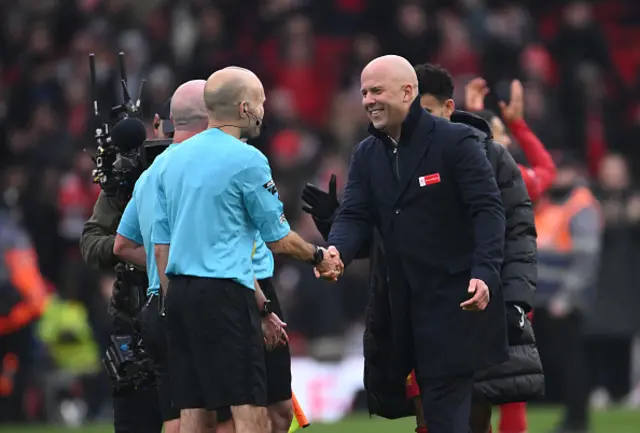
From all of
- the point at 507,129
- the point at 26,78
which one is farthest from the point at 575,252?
the point at 26,78

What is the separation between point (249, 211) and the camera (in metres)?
7.82

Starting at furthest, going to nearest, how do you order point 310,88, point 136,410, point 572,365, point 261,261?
point 310,88 → point 572,365 → point 136,410 → point 261,261

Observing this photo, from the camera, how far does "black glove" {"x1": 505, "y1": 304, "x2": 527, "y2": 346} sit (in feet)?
28.2

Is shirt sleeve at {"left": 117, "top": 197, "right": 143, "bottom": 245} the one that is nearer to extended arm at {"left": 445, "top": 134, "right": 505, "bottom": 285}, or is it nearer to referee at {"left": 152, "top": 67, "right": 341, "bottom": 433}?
referee at {"left": 152, "top": 67, "right": 341, "bottom": 433}

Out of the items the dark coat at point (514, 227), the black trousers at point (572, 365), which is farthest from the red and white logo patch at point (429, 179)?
the black trousers at point (572, 365)

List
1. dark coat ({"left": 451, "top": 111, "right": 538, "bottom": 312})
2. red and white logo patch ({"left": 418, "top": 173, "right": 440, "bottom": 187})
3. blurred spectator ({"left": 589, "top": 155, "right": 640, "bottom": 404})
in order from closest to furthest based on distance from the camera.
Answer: red and white logo patch ({"left": 418, "top": 173, "right": 440, "bottom": 187}) < dark coat ({"left": 451, "top": 111, "right": 538, "bottom": 312}) < blurred spectator ({"left": 589, "top": 155, "right": 640, "bottom": 404})

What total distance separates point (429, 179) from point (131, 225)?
1612 millimetres

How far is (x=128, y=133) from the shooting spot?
8.82 m

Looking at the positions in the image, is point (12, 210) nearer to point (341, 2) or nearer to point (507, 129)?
point (341, 2)

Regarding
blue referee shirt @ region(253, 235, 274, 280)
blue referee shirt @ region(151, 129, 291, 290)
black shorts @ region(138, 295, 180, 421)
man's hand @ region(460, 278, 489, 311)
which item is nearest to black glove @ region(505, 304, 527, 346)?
man's hand @ region(460, 278, 489, 311)

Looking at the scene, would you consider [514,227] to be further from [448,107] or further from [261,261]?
[261,261]

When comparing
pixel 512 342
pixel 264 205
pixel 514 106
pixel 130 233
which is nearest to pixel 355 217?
pixel 264 205

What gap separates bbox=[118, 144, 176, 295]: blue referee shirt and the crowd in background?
839 cm

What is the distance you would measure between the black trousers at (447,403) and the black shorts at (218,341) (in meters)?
0.91
